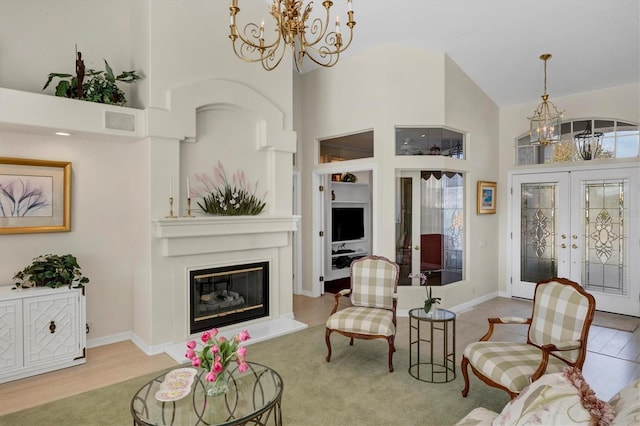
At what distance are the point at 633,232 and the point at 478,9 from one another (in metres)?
3.72

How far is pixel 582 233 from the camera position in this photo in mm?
5645

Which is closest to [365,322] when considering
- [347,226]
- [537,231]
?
[537,231]

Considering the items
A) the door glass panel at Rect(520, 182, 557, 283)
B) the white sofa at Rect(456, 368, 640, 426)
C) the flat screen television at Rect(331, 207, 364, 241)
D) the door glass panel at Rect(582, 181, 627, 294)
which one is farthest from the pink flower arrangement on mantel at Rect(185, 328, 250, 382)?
the door glass panel at Rect(582, 181, 627, 294)

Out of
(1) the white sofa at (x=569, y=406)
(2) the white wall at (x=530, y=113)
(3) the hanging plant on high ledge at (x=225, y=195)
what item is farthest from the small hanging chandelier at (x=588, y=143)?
(1) the white sofa at (x=569, y=406)

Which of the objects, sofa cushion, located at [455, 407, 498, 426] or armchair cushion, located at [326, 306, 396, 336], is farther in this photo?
armchair cushion, located at [326, 306, 396, 336]

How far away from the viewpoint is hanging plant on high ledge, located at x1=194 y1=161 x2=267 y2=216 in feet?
14.4

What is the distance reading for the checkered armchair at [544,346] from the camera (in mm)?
2463

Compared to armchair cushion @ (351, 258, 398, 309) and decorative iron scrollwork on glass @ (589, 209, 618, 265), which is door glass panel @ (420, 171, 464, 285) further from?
decorative iron scrollwork on glass @ (589, 209, 618, 265)

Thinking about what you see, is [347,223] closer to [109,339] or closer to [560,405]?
[109,339]

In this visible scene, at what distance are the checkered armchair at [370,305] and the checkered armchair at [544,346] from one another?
2.63 ft

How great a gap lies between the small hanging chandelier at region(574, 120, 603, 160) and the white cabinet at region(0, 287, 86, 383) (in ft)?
22.1

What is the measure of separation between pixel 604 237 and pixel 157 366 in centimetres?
607

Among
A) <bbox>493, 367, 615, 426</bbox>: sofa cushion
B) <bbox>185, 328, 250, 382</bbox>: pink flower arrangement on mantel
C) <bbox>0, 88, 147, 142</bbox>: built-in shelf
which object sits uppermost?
<bbox>0, 88, 147, 142</bbox>: built-in shelf

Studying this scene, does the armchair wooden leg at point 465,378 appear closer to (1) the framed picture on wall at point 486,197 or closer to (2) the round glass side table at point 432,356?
(2) the round glass side table at point 432,356
